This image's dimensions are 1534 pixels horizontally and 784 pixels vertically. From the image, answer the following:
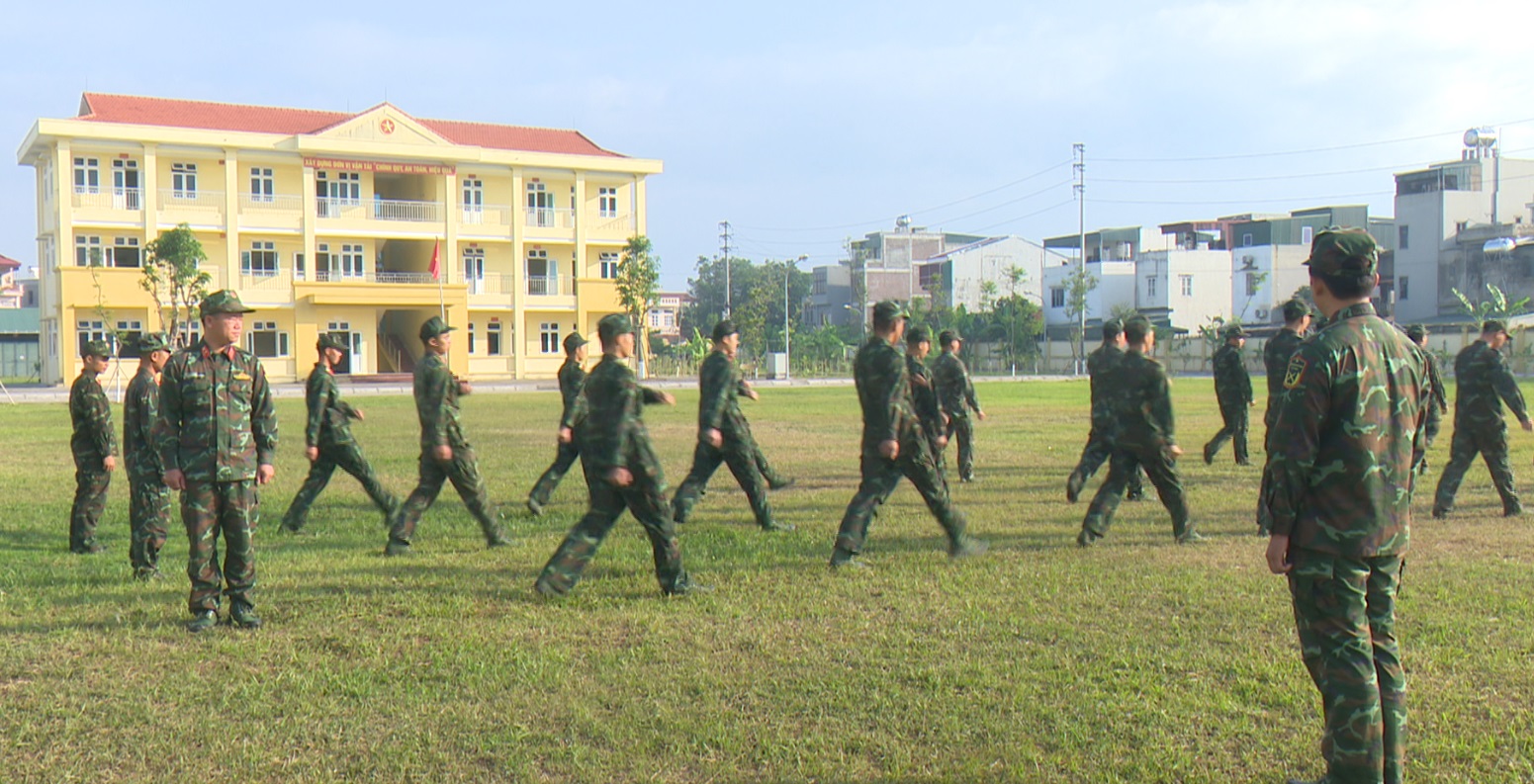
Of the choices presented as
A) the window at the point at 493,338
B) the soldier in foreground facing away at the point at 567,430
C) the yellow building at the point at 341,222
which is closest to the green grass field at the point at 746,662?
the soldier in foreground facing away at the point at 567,430

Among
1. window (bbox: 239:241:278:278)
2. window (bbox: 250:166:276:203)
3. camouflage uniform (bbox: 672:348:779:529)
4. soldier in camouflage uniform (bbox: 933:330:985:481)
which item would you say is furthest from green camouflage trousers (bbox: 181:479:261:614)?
window (bbox: 250:166:276:203)

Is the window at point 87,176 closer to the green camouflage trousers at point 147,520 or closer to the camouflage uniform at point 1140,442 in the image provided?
the green camouflage trousers at point 147,520

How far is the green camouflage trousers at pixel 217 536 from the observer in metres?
6.84

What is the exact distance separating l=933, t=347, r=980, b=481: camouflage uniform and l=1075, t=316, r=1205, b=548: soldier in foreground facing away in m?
3.88

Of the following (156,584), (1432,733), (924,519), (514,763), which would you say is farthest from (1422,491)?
(156,584)

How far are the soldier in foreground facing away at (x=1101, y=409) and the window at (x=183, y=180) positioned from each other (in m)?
47.0

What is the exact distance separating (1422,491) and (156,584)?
37.5 ft

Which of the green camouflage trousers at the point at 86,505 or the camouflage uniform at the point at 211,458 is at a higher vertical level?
the camouflage uniform at the point at 211,458

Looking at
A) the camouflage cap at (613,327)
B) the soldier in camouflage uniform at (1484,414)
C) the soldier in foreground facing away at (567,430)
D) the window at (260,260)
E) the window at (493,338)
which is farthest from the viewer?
the window at (493,338)

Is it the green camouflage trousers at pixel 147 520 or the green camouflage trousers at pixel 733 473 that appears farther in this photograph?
the green camouflage trousers at pixel 733 473

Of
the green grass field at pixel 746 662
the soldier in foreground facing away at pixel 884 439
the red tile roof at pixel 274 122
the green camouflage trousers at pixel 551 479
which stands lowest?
the green grass field at pixel 746 662

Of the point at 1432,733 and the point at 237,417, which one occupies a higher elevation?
the point at 237,417

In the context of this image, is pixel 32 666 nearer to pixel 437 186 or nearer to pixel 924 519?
pixel 924 519

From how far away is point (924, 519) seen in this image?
10.7m
